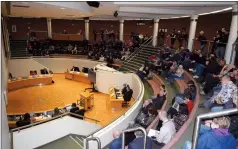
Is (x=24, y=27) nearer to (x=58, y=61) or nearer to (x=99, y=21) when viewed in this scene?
(x=58, y=61)

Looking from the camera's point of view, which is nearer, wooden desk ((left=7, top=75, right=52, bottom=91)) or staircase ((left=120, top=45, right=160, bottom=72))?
wooden desk ((left=7, top=75, right=52, bottom=91))

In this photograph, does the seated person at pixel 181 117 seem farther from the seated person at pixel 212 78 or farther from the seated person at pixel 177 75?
the seated person at pixel 177 75

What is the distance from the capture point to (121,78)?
41.2 feet

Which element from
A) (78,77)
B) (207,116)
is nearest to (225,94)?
(207,116)

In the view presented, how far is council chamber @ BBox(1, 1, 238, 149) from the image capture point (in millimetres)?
4461

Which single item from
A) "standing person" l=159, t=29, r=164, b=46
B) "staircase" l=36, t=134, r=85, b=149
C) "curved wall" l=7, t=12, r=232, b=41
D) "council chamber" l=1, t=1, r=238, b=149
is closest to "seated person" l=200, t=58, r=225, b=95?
"council chamber" l=1, t=1, r=238, b=149

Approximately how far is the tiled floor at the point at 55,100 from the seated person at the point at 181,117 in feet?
15.4

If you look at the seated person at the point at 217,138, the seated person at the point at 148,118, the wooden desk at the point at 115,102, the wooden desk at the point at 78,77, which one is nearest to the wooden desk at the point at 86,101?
the wooden desk at the point at 115,102

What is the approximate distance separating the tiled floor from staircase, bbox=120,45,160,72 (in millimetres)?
3063

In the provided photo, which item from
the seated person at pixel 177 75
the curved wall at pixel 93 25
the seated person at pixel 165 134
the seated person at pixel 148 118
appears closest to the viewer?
the seated person at pixel 165 134

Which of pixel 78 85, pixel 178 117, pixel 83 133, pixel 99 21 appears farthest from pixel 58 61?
pixel 178 117

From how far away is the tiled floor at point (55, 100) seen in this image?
1026cm

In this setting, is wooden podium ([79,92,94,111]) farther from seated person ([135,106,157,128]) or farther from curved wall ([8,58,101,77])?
curved wall ([8,58,101,77])

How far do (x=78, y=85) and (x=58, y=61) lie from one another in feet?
14.6
